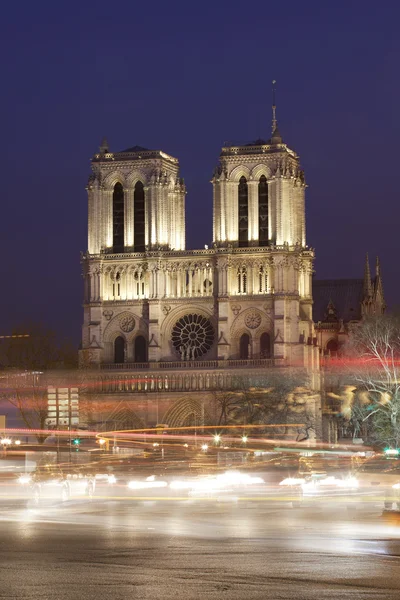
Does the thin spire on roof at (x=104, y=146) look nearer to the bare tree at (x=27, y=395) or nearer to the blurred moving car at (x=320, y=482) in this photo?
the bare tree at (x=27, y=395)

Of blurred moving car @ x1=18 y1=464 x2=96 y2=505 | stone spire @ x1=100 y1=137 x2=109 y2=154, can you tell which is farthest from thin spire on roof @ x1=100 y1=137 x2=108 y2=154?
blurred moving car @ x1=18 y1=464 x2=96 y2=505

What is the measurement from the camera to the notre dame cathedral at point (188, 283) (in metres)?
104

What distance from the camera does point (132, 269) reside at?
108562mm

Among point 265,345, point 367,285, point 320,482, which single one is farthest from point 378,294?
point 320,482

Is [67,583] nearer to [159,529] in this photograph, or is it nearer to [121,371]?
[159,529]

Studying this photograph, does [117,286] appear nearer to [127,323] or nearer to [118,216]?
[127,323]

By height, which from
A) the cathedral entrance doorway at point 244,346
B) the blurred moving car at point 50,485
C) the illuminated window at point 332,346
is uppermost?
the illuminated window at point 332,346

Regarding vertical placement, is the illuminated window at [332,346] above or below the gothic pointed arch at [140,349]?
above

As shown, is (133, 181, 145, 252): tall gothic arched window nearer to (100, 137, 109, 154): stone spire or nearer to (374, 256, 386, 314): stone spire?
(100, 137, 109, 154): stone spire

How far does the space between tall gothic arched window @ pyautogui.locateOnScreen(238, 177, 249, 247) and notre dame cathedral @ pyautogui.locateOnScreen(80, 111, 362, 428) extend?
0.08m

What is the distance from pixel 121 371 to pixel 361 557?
83.8 metres

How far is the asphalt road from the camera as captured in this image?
826 inches

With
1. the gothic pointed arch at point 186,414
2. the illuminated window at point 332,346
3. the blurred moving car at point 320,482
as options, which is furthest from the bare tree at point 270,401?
the blurred moving car at point 320,482

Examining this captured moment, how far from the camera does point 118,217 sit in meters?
110
